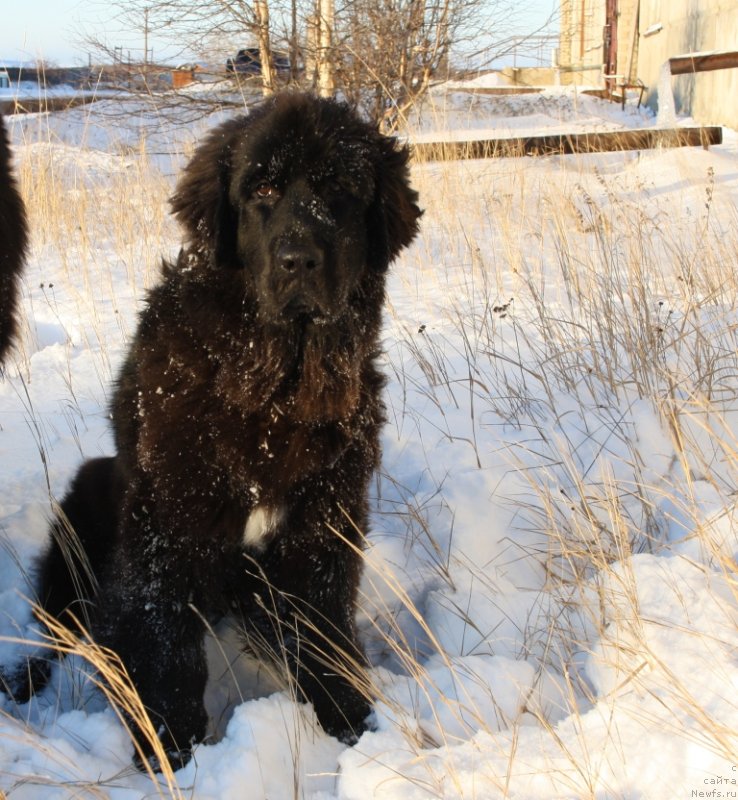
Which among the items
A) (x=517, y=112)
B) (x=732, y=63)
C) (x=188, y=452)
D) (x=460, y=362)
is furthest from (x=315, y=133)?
(x=517, y=112)

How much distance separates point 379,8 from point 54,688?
8.32m

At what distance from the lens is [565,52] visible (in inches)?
1082

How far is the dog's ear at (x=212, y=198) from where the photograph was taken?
219 cm

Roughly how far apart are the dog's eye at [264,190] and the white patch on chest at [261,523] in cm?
85

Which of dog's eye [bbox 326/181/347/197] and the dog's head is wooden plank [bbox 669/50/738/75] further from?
dog's eye [bbox 326/181/347/197]

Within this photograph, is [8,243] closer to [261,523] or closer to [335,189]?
Answer: [335,189]

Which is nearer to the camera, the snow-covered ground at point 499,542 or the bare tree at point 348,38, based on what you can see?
the snow-covered ground at point 499,542

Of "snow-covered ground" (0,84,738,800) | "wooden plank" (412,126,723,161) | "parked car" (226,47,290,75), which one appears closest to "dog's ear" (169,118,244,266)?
"snow-covered ground" (0,84,738,800)

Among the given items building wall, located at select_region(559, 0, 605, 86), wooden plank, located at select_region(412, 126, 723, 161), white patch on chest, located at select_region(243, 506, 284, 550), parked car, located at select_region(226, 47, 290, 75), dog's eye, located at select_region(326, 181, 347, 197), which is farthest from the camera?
building wall, located at select_region(559, 0, 605, 86)

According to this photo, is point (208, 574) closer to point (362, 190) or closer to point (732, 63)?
point (362, 190)

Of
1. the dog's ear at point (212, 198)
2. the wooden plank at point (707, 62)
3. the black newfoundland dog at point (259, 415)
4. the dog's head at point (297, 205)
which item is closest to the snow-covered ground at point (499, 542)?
the black newfoundland dog at point (259, 415)

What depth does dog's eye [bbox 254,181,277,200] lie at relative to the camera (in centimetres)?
220

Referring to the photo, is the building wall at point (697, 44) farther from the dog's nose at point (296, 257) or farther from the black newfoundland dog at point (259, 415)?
the dog's nose at point (296, 257)

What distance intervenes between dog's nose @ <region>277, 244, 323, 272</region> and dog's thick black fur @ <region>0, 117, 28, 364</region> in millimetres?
1080
